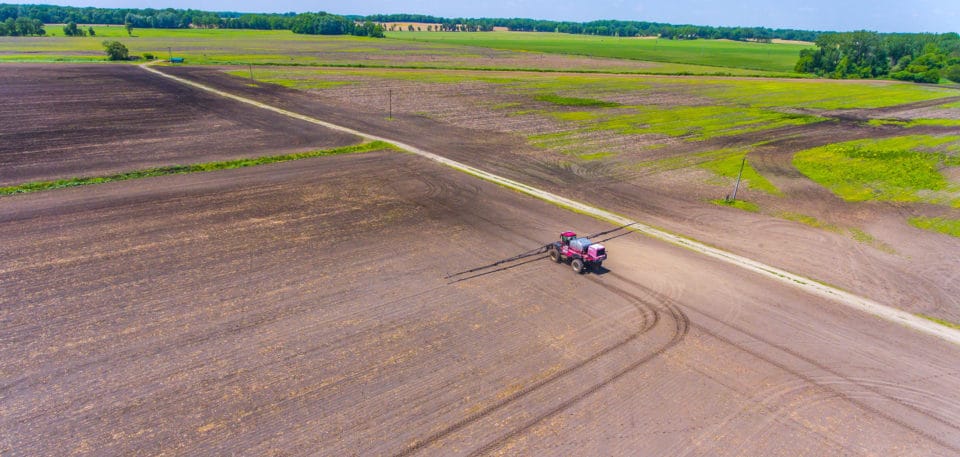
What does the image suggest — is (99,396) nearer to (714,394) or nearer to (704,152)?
(714,394)

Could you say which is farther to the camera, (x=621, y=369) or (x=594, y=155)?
(x=594, y=155)

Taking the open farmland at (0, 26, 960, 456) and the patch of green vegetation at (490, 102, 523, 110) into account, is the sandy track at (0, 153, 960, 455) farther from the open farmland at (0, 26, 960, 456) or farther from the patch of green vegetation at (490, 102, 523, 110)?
the patch of green vegetation at (490, 102, 523, 110)

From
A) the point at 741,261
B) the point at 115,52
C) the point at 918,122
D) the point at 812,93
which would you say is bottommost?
the point at 741,261

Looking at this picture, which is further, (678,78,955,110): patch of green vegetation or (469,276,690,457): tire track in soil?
(678,78,955,110): patch of green vegetation

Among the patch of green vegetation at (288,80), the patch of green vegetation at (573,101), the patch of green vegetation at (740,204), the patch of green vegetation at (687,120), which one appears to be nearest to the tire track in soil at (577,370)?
the patch of green vegetation at (740,204)

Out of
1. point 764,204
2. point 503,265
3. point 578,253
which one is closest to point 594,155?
point 764,204

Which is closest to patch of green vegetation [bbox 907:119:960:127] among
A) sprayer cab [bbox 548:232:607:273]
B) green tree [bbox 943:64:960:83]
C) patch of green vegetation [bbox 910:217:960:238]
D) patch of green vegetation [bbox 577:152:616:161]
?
patch of green vegetation [bbox 910:217:960:238]

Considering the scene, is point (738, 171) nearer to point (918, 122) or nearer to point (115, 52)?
point (918, 122)
